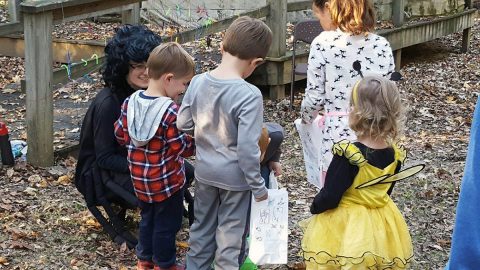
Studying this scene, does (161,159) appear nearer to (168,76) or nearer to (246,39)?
(168,76)

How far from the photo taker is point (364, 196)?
135 inches

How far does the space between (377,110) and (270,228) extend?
0.82 meters

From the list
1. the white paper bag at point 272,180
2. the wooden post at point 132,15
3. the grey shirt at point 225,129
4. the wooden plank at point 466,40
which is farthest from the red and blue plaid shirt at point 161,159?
the wooden plank at point 466,40

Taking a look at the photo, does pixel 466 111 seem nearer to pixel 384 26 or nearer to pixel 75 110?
pixel 384 26

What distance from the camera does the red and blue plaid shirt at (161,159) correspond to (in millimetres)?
3844

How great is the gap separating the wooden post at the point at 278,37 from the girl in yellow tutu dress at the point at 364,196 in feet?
16.1

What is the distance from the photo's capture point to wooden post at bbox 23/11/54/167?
5516 mm

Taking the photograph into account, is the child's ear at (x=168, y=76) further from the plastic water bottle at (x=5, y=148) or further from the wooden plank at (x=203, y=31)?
the wooden plank at (x=203, y=31)

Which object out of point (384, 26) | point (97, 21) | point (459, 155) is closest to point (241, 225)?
point (459, 155)

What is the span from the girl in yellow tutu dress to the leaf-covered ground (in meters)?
1.02

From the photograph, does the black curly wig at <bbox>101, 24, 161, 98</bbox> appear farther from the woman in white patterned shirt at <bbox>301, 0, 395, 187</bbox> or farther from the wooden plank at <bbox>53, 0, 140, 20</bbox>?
the wooden plank at <bbox>53, 0, 140, 20</bbox>

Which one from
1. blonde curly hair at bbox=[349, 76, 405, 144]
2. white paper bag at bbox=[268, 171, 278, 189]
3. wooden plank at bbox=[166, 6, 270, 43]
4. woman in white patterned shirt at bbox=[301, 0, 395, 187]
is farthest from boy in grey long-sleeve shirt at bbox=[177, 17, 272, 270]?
wooden plank at bbox=[166, 6, 270, 43]

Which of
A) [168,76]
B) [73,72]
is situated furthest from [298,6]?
[168,76]

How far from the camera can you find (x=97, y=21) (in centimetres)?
1227
